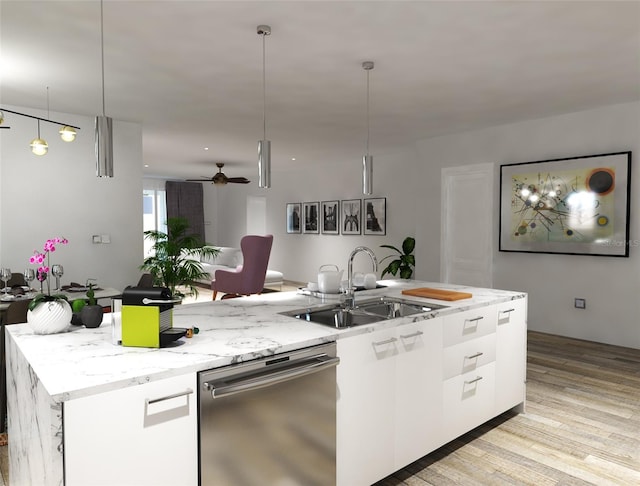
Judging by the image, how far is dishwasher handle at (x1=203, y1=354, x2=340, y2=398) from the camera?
1522mm

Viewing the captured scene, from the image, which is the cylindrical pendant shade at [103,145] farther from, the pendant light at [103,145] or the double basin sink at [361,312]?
the double basin sink at [361,312]

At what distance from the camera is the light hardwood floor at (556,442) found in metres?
2.30

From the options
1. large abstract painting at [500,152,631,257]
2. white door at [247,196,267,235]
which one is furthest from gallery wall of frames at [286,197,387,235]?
large abstract painting at [500,152,631,257]

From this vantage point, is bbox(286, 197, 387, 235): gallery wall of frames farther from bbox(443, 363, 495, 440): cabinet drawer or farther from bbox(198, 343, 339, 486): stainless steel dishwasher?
bbox(198, 343, 339, 486): stainless steel dishwasher

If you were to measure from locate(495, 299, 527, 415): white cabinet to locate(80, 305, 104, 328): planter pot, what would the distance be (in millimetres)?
2215

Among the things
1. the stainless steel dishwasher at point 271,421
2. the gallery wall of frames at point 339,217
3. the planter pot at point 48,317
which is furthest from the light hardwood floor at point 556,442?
the gallery wall of frames at point 339,217

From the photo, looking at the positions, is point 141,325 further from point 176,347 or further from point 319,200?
point 319,200

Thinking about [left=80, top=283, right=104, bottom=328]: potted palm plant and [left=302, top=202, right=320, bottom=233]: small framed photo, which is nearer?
[left=80, top=283, right=104, bottom=328]: potted palm plant

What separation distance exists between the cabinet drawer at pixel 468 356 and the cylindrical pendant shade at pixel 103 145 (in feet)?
6.20

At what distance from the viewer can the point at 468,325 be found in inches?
101

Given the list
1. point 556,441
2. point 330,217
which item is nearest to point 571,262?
point 556,441

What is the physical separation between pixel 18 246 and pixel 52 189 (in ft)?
2.19

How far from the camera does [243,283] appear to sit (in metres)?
7.11

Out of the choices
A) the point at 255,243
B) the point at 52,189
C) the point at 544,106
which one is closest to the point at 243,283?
the point at 255,243
